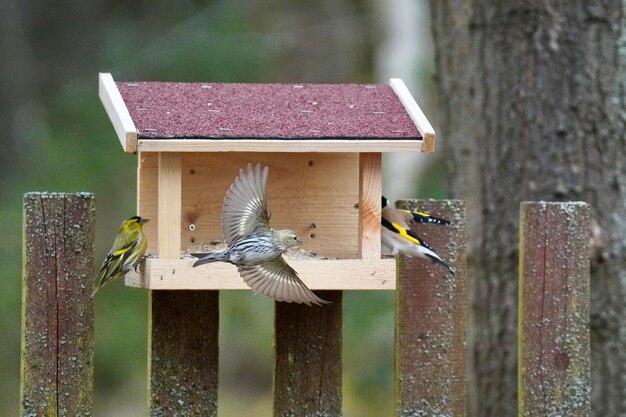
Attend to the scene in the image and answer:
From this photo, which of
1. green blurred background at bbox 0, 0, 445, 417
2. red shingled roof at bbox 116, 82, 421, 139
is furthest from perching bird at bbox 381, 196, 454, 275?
green blurred background at bbox 0, 0, 445, 417

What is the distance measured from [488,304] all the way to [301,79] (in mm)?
Answer: 9808

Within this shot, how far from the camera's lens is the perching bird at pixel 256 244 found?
339 cm

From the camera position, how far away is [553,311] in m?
3.46

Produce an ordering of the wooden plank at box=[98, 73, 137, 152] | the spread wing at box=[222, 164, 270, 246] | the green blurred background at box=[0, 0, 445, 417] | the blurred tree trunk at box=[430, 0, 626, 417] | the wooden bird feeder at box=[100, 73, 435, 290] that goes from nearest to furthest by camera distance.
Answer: the wooden plank at box=[98, 73, 137, 152] < the wooden bird feeder at box=[100, 73, 435, 290] < the spread wing at box=[222, 164, 270, 246] < the blurred tree trunk at box=[430, 0, 626, 417] < the green blurred background at box=[0, 0, 445, 417]

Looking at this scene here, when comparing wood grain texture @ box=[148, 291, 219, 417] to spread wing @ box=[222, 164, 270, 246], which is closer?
wood grain texture @ box=[148, 291, 219, 417]

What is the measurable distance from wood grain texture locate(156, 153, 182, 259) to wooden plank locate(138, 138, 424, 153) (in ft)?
0.34

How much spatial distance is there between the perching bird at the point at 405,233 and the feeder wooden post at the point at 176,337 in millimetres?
684

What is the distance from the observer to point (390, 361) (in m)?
10.2

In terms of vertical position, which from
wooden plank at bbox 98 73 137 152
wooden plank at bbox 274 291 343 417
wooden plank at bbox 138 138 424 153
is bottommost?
wooden plank at bbox 274 291 343 417

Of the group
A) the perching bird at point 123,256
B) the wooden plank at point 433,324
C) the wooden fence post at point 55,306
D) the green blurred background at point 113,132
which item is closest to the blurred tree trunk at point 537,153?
the wooden plank at point 433,324

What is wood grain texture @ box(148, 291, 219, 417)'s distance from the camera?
3500 mm

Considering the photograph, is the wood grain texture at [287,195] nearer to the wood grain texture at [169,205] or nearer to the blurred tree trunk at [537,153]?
the wood grain texture at [169,205]

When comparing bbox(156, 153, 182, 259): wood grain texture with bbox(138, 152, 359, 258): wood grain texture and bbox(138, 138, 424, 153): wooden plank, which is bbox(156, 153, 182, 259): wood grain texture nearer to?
bbox(138, 138, 424, 153): wooden plank

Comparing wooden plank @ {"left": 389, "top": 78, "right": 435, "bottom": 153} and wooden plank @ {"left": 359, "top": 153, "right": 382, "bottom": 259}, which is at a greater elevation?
wooden plank @ {"left": 389, "top": 78, "right": 435, "bottom": 153}
